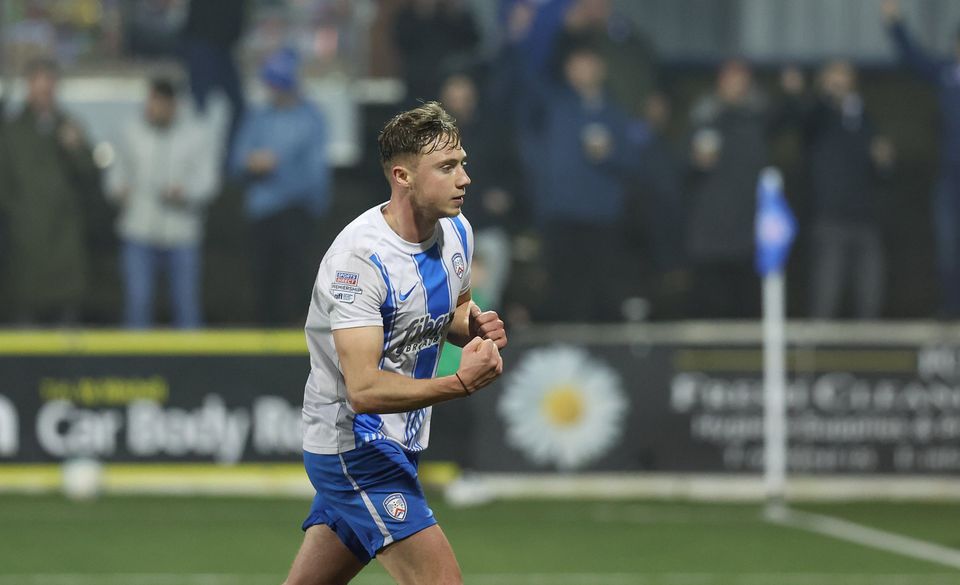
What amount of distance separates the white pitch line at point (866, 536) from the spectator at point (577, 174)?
2.35 m

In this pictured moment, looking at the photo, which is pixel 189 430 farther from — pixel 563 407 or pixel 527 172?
pixel 527 172

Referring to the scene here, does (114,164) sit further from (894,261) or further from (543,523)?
(894,261)

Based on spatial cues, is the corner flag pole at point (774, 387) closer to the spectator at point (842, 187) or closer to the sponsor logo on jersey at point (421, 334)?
the spectator at point (842, 187)

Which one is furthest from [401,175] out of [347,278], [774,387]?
[774,387]

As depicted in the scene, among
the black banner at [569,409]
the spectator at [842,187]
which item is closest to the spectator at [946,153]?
the spectator at [842,187]

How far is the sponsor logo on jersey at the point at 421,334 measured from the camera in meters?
5.53

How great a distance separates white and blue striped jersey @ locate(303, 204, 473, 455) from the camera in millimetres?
5367

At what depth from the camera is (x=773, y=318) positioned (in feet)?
42.1

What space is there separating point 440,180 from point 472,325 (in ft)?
2.07

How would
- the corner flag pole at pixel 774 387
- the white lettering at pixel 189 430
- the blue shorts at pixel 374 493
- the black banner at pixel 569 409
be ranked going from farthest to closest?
1. the white lettering at pixel 189 430
2. the black banner at pixel 569 409
3. the corner flag pole at pixel 774 387
4. the blue shorts at pixel 374 493

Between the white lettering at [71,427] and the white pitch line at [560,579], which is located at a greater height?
the white lettering at [71,427]

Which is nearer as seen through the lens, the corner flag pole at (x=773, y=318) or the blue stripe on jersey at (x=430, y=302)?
the blue stripe on jersey at (x=430, y=302)

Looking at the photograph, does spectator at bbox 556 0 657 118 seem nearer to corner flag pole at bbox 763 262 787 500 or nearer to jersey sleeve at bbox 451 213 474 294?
corner flag pole at bbox 763 262 787 500

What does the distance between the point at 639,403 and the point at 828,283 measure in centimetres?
188
